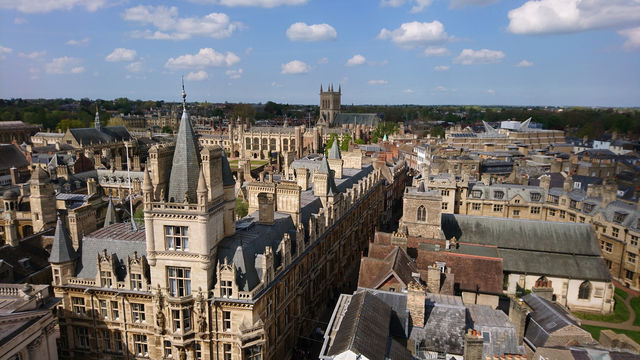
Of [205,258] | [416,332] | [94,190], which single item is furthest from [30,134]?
[416,332]

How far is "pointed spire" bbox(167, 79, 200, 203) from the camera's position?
28.9 m

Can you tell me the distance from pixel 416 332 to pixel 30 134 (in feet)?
548

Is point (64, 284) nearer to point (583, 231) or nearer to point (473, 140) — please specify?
point (583, 231)

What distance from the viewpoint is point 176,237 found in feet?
92.4

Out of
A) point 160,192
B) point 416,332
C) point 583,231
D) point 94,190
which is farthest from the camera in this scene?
point 94,190

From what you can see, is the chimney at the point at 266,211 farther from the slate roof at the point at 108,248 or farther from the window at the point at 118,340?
the window at the point at 118,340

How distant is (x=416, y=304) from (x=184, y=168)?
18529 millimetres

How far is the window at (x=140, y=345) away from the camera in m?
30.5

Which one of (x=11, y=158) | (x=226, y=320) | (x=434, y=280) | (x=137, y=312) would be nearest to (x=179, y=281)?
(x=226, y=320)

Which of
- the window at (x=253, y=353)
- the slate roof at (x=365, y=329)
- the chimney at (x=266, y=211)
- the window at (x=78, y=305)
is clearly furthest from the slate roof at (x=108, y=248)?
the slate roof at (x=365, y=329)

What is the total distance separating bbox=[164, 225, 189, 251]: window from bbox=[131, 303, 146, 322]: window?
5575 mm

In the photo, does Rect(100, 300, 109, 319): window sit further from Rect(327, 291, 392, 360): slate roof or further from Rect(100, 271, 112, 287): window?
Rect(327, 291, 392, 360): slate roof

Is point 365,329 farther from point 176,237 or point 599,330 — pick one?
point 599,330

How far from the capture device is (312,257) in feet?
129
